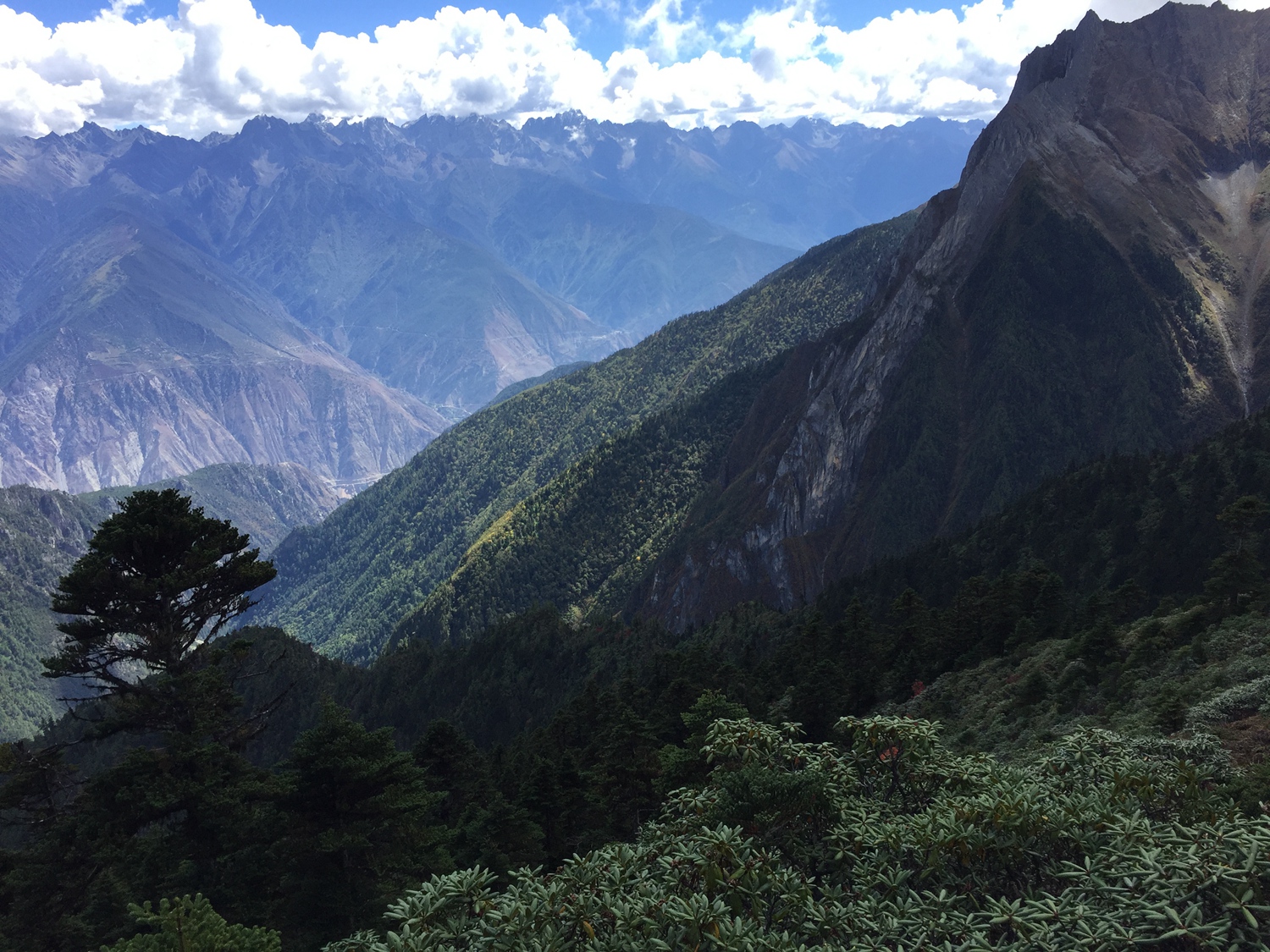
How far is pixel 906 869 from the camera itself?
18984 millimetres

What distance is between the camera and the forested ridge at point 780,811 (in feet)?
54.9

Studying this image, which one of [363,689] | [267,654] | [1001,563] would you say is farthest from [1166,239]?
[267,654]

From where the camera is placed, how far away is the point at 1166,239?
191m

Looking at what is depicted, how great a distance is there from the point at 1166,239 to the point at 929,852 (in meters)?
211

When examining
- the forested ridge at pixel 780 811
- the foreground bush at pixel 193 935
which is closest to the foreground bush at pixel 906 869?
the forested ridge at pixel 780 811

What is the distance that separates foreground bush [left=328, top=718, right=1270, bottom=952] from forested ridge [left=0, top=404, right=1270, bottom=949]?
0.28 feet

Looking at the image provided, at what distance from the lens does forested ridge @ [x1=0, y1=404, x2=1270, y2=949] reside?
Answer: 54.9 feet

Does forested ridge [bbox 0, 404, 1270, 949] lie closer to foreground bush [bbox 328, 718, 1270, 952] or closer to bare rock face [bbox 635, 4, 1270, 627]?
foreground bush [bbox 328, 718, 1270, 952]

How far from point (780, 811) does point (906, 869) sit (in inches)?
168

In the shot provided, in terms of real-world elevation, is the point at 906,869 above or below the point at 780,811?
below

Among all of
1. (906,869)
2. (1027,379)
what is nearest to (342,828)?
(906,869)

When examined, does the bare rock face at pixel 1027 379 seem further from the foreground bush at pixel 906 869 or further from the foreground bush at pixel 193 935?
the foreground bush at pixel 193 935

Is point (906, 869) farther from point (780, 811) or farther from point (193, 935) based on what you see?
point (193, 935)

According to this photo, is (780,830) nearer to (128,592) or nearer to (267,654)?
(128,592)
